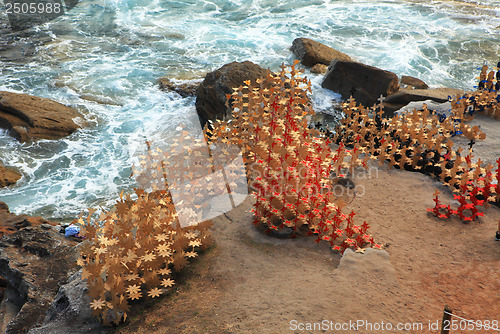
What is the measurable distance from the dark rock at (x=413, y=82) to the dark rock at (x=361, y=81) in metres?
1.45

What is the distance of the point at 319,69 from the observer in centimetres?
1348

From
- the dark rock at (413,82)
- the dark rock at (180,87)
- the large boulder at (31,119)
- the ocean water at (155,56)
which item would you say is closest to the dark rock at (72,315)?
the ocean water at (155,56)

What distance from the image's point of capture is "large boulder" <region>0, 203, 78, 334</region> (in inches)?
192

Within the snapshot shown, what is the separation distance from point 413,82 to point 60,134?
398 inches

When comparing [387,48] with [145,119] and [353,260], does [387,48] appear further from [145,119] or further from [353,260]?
[353,260]

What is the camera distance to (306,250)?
490 centimetres

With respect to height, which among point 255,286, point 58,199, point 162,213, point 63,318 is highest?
point 162,213

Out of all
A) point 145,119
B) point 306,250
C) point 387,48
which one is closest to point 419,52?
point 387,48

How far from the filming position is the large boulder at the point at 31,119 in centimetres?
1033

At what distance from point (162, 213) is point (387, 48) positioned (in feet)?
46.3

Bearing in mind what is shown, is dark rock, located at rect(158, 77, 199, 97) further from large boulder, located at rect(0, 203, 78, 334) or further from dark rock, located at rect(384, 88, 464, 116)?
large boulder, located at rect(0, 203, 78, 334)

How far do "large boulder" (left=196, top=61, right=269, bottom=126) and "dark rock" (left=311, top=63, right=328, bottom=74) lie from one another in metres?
3.75
